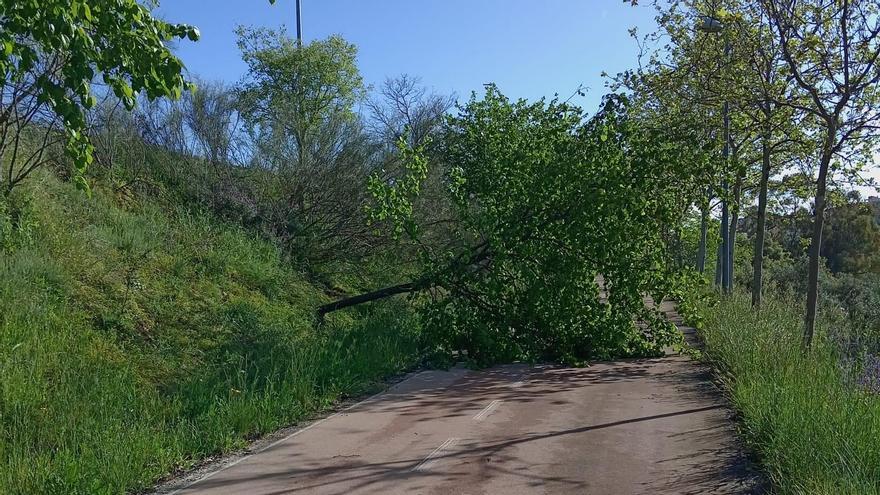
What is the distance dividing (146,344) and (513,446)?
17.1 feet

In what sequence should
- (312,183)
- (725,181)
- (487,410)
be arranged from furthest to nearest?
(312,183) < (725,181) < (487,410)

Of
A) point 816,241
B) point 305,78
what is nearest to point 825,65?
point 816,241

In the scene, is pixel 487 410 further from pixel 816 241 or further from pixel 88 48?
pixel 88 48

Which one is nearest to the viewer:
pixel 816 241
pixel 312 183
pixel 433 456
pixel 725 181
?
pixel 433 456

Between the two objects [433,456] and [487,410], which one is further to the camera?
[487,410]

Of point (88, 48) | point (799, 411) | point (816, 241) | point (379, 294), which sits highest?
point (88, 48)

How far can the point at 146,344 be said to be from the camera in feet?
30.6

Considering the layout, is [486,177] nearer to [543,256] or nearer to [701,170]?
[543,256]

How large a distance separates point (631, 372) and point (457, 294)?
120 inches

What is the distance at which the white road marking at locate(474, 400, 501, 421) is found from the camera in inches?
315

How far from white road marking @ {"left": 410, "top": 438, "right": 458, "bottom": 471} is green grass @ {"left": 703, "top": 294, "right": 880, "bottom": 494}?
2720 mm

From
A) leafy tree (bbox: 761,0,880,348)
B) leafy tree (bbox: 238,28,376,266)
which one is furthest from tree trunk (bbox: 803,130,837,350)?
leafy tree (bbox: 238,28,376,266)

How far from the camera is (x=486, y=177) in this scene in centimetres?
1220

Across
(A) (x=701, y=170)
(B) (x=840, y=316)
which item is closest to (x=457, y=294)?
(A) (x=701, y=170)
